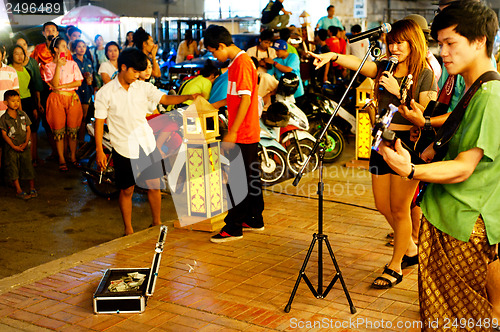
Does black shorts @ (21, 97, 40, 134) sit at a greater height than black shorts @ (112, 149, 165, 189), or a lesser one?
greater

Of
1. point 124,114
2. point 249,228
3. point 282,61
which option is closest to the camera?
point 124,114

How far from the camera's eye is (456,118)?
2.75 meters

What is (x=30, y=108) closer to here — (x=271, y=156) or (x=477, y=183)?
(x=271, y=156)

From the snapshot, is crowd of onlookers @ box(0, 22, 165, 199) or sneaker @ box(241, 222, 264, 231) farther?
crowd of onlookers @ box(0, 22, 165, 199)

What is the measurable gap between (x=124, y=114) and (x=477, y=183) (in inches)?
154

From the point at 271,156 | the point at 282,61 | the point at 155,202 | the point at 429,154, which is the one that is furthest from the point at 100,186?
the point at 429,154

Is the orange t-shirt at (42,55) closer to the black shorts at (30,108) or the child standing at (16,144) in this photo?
the black shorts at (30,108)

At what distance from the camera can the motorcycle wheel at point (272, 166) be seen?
8.50 meters

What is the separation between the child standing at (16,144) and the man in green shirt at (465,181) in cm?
643

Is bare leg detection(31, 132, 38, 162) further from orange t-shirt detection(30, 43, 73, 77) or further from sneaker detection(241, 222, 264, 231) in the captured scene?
sneaker detection(241, 222, 264, 231)

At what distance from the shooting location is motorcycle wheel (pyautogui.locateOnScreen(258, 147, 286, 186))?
8.50m

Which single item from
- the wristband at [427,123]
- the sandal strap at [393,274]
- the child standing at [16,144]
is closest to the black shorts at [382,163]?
the wristband at [427,123]

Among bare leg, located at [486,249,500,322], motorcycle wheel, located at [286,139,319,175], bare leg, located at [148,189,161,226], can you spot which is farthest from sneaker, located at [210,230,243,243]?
motorcycle wheel, located at [286,139,319,175]

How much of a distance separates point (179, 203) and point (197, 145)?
84 centimetres
